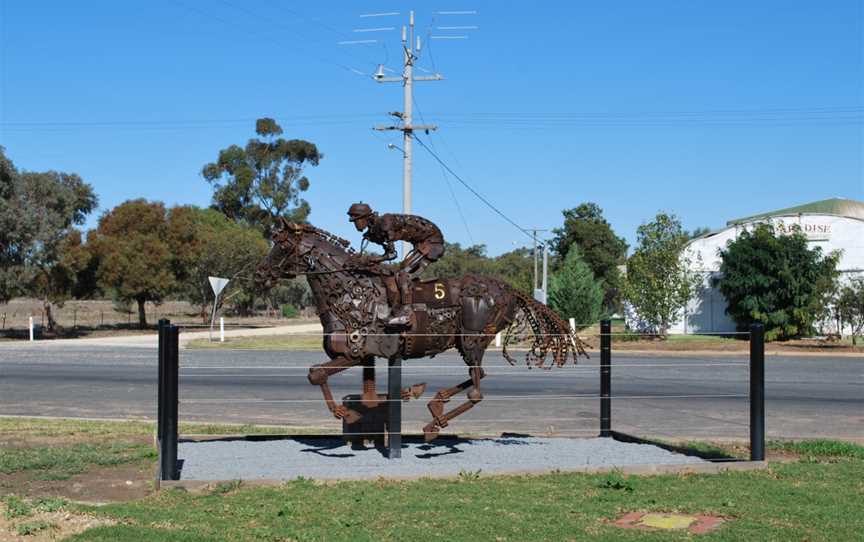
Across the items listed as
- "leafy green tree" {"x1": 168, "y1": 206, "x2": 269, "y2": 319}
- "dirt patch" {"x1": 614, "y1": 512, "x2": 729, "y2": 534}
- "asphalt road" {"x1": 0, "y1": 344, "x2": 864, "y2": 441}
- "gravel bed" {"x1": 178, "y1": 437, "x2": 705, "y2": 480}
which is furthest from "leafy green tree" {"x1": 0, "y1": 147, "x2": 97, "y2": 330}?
"dirt patch" {"x1": 614, "y1": 512, "x2": 729, "y2": 534}

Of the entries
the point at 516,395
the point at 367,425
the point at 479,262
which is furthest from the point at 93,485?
the point at 479,262

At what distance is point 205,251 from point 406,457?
43.6 meters

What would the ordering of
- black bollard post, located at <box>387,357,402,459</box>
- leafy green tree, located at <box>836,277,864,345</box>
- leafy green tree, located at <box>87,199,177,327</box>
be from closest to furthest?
1. black bollard post, located at <box>387,357,402,459</box>
2. leafy green tree, located at <box>836,277,864,345</box>
3. leafy green tree, located at <box>87,199,177,327</box>

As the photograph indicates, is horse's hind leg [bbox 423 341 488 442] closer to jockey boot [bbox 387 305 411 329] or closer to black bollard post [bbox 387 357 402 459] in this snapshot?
black bollard post [bbox 387 357 402 459]

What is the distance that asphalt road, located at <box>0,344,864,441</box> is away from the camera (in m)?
13.7

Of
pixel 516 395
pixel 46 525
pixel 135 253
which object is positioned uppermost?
pixel 135 253

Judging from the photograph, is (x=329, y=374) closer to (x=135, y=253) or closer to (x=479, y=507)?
(x=479, y=507)

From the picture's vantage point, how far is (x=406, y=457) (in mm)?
10266

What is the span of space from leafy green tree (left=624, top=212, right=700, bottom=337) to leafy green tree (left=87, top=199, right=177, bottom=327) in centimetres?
2369

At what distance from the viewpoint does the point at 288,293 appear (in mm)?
81750

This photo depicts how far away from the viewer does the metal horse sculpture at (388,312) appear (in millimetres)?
10156

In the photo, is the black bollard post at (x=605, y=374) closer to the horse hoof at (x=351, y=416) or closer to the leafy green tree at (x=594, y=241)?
the horse hoof at (x=351, y=416)

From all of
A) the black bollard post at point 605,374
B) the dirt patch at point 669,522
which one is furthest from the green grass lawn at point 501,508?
the black bollard post at point 605,374

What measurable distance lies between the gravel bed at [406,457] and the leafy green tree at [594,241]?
59.9 meters
